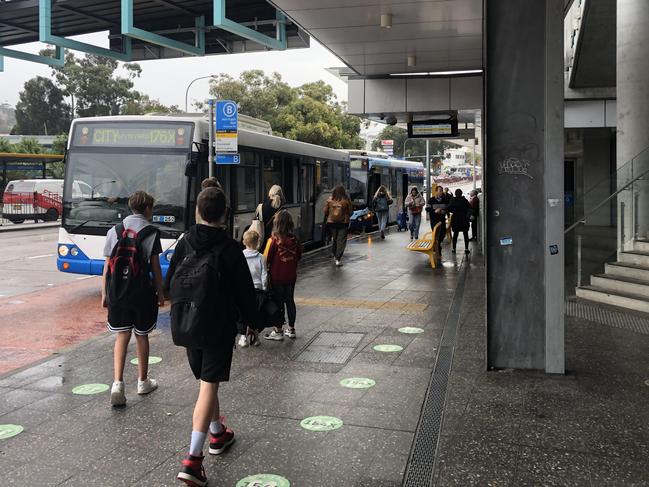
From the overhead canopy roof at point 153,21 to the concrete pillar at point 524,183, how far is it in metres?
18.2

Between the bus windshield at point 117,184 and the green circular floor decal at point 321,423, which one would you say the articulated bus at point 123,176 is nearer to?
the bus windshield at point 117,184

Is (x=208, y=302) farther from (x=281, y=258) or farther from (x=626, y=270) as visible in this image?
(x=626, y=270)

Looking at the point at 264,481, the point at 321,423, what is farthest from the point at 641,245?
the point at 264,481

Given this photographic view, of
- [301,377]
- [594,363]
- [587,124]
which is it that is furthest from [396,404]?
[587,124]

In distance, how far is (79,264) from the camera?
416 inches

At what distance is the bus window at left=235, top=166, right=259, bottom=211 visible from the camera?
12.7 metres

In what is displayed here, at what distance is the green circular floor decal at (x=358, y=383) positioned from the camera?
566 cm

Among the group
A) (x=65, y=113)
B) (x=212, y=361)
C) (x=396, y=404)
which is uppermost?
(x=65, y=113)

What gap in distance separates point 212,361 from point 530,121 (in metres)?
3.55

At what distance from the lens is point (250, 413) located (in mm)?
5012

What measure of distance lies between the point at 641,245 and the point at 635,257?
0.38 metres

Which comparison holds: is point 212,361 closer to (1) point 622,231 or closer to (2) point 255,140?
(1) point 622,231

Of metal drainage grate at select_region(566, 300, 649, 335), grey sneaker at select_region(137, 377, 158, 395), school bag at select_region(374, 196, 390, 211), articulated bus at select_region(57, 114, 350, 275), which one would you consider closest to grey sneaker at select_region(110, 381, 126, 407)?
grey sneaker at select_region(137, 377, 158, 395)

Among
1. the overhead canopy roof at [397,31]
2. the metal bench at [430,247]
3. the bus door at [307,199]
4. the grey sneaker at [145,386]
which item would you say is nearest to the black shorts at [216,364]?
the grey sneaker at [145,386]
